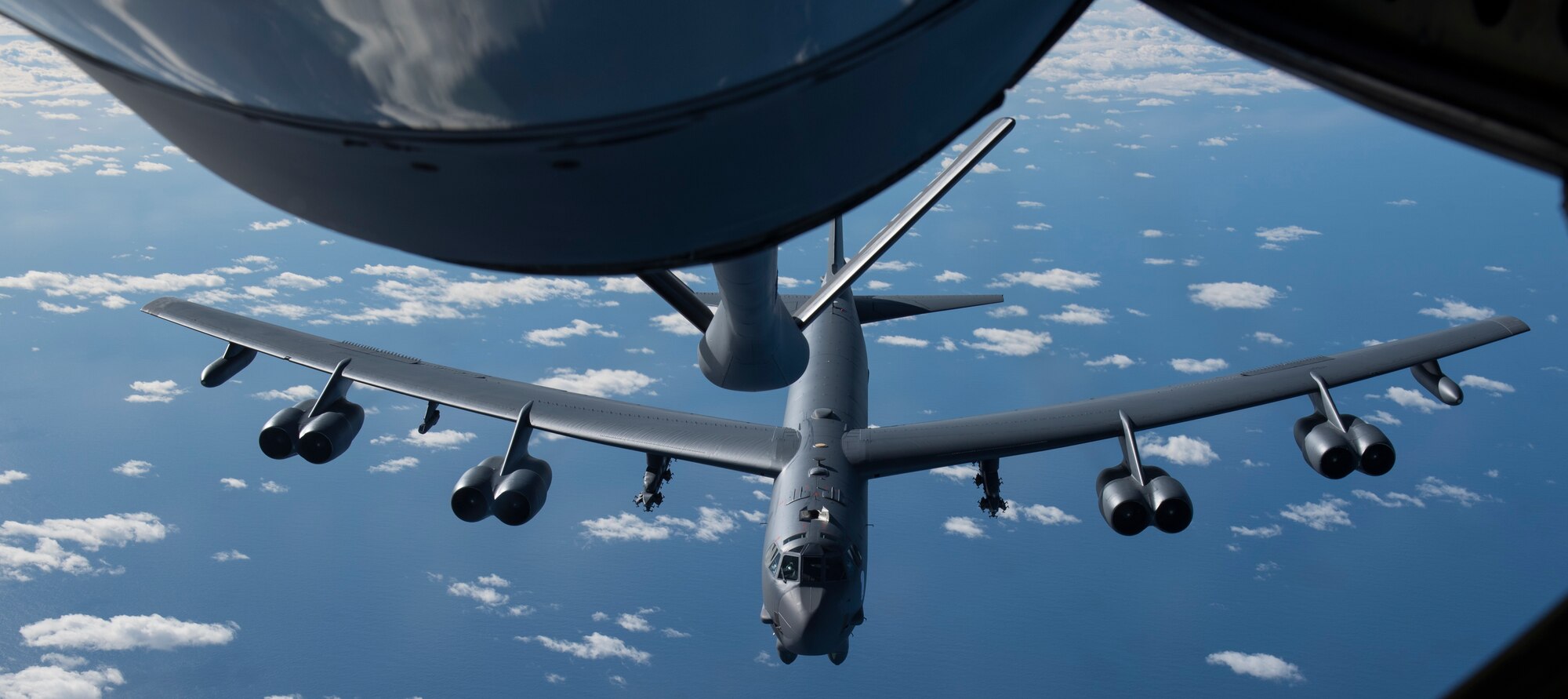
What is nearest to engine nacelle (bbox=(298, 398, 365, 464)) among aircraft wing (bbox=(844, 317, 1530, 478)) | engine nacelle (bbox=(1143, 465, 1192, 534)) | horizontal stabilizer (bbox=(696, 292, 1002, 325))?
aircraft wing (bbox=(844, 317, 1530, 478))

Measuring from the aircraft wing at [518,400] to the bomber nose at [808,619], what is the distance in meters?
4.04

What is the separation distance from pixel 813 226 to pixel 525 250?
100 centimetres

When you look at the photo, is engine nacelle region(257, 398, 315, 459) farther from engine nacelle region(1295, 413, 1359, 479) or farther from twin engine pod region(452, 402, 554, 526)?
engine nacelle region(1295, 413, 1359, 479)

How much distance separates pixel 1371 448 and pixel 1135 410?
5.03 m

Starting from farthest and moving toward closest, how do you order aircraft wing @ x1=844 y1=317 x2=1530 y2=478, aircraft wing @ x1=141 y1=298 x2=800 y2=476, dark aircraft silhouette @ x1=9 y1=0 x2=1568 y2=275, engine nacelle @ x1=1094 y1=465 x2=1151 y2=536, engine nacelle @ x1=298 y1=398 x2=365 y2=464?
aircraft wing @ x1=141 y1=298 x2=800 y2=476, aircraft wing @ x1=844 y1=317 x2=1530 y2=478, engine nacelle @ x1=298 y1=398 x2=365 y2=464, engine nacelle @ x1=1094 y1=465 x2=1151 y2=536, dark aircraft silhouette @ x1=9 y1=0 x2=1568 y2=275

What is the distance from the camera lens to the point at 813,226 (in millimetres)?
3441

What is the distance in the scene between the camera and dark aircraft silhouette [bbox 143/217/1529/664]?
22109 millimetres

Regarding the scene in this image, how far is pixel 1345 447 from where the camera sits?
2236cm

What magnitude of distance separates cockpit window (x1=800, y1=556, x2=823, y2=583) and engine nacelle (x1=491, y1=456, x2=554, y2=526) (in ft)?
19.6

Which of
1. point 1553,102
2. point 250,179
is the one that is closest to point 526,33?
point 250,179

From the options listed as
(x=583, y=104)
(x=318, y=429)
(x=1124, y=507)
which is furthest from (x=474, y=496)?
(x=583, y=104)

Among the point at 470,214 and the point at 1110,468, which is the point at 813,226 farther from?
the point at 1110,468

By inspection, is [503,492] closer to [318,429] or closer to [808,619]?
[318,429]

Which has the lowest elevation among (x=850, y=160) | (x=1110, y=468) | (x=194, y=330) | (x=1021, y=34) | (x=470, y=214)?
(x=470, y=214)
